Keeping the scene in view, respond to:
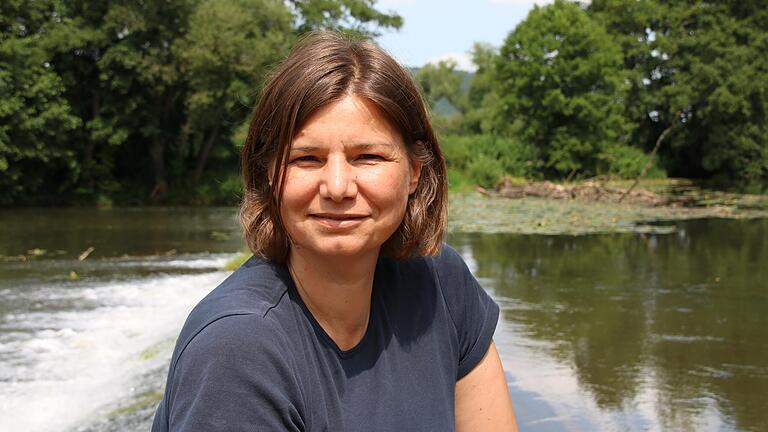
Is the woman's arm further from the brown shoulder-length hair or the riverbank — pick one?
the riverbank

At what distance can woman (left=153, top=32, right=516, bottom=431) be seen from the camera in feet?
4.37

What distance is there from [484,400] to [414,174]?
542 millimetres

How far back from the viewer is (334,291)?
5.28 feet

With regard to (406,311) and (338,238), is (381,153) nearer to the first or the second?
(338,238)

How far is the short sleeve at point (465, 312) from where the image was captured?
1.83m

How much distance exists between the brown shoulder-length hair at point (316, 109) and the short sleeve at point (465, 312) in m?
0.07

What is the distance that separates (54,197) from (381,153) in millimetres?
24473

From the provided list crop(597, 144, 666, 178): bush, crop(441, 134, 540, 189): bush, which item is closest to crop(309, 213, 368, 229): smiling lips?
crop(441, 134, 540, 189): bush

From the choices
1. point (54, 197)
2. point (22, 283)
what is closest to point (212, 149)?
point (54, 197)

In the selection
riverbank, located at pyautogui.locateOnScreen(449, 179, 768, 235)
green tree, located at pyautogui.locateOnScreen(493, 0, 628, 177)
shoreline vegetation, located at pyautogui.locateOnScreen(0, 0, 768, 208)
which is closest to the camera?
riverbank, located at pyautogui.locateOnScreen(449, 179, 768, 235)

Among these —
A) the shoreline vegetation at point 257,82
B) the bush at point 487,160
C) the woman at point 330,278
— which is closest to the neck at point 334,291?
the woman at point 330,278

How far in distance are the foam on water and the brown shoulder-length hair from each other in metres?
3.56

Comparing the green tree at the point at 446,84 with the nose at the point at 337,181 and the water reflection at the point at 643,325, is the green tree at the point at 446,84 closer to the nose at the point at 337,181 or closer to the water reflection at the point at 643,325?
the water reflection at the point at 643,325

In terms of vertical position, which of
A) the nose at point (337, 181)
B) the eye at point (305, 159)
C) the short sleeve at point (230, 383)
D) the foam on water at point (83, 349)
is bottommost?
the foam on water at point (83, 349)
